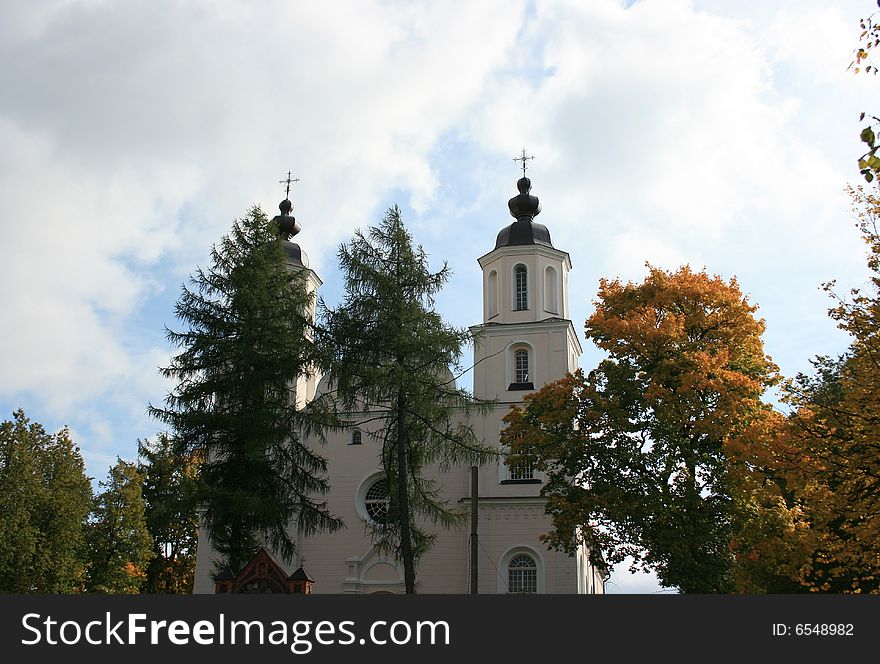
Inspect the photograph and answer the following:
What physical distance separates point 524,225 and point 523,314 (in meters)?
3.95

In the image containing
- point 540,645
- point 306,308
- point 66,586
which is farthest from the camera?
point 66,586

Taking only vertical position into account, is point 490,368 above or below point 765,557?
above

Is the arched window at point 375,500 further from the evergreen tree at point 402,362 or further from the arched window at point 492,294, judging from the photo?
the evergreen tree at point 402,362

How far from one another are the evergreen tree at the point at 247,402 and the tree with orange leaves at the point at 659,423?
601 cm

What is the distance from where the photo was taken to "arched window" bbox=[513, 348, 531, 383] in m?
33.4

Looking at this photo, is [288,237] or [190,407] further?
[288,237]

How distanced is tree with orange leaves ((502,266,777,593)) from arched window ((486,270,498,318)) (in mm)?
10481

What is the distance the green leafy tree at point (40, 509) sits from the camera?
94.9ft

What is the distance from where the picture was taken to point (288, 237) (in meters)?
39.5

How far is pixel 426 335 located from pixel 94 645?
11.8 metres

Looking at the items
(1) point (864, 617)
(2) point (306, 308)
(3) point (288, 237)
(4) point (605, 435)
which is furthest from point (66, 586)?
(1) point (864, 617)

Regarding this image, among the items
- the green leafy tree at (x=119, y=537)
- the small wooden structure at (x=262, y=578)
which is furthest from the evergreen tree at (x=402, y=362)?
the green leafy tree at (x=119, y=537)

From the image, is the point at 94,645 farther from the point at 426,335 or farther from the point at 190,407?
the point at 190,407

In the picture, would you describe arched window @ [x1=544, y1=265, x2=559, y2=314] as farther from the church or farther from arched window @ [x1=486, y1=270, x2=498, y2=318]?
arched window @ [x1=486, y1=270, x2=498, y2=318]
